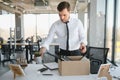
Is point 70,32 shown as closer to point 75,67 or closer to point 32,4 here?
point 75,67

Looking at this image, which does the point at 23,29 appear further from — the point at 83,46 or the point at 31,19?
the point at 83,46

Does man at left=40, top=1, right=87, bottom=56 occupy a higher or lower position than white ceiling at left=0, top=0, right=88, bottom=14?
lower

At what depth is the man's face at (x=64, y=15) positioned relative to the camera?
7.96 ft

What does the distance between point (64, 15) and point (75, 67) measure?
2.07ft

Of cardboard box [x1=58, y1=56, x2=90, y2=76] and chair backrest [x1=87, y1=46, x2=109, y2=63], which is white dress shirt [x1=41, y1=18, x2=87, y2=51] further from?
chair backrest [x1=87, y1=46, x2=109, y2=63]

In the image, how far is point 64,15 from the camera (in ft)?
8.10

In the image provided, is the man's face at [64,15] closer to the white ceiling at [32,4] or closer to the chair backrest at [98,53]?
the chair backrest at [98,53]

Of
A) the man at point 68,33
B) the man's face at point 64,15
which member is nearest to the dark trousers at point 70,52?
the man at point 68,33

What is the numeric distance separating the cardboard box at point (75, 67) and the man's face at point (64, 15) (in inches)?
21.9

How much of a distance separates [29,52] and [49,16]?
26.6 ft

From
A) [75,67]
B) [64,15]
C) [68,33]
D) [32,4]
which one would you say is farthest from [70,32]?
[32,4]

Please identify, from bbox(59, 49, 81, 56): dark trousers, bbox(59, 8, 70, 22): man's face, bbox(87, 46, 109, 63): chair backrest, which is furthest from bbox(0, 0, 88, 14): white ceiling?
bbox(59, 8, 70, 22): man's face

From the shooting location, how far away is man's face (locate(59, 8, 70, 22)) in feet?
7.96

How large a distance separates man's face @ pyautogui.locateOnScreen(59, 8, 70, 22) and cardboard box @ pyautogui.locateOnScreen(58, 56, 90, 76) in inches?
21.9
